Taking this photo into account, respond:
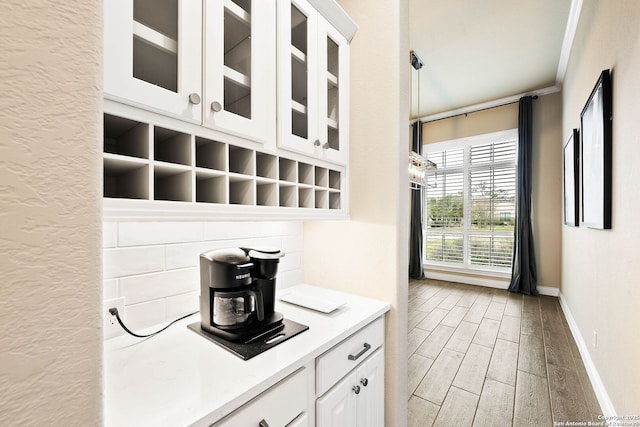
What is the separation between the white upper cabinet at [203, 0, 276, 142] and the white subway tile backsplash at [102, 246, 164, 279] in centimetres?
56

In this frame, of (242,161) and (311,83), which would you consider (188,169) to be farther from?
(311,83)

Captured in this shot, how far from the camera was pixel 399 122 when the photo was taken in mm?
1286

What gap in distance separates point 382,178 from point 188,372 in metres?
1.09

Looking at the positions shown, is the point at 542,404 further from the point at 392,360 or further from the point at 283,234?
the point at 283,234

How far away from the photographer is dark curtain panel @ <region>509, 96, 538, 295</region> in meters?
3.98

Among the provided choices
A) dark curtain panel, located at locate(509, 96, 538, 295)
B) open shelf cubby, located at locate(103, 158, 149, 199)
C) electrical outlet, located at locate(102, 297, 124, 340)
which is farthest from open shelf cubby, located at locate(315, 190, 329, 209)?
dark curtain panel, located at locate(509, 96, 538, 295)

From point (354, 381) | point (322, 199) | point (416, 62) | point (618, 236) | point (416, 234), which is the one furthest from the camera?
point (416, 234)

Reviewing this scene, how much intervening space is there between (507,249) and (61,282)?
523 centimetres

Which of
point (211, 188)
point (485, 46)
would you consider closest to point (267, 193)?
point (211, 188)

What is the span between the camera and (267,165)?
1.08m

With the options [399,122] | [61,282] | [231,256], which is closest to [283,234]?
[231,256]

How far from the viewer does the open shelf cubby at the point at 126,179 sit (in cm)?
71

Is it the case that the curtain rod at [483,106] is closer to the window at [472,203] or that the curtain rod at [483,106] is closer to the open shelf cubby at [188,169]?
the window at [472,203]

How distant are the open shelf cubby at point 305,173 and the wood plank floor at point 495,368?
1583 millimetres
